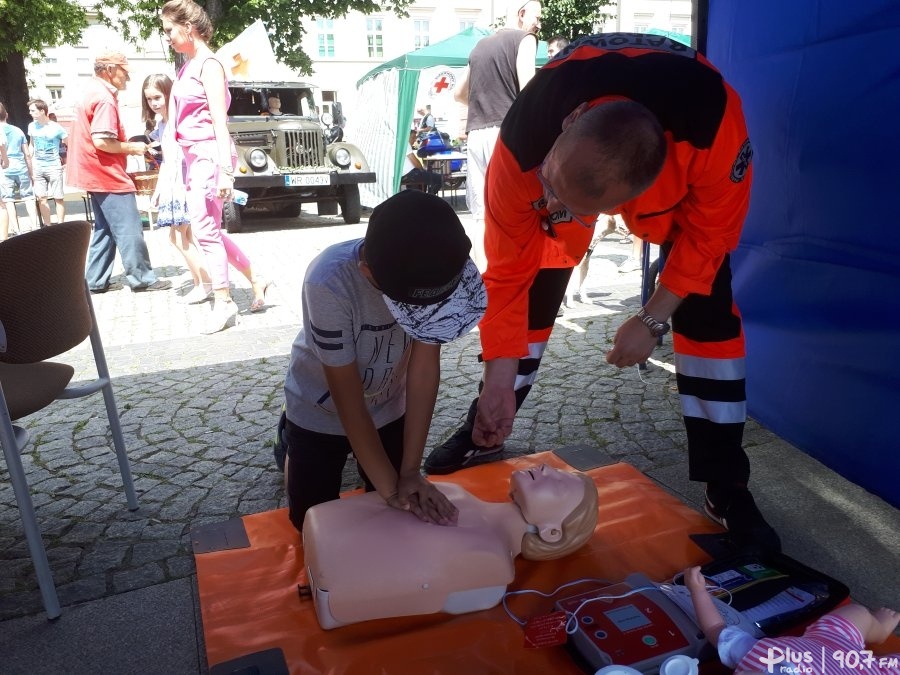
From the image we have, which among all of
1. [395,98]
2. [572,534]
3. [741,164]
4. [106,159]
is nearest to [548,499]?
[572,534]

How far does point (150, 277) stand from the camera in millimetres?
5938

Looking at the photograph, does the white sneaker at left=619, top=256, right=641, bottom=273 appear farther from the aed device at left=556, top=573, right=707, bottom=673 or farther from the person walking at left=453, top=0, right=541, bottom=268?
the aed device at left=556, top=573, right=707, bottom=673

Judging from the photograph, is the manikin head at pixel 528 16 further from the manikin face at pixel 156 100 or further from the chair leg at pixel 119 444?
the chair leg at pixel 119 444

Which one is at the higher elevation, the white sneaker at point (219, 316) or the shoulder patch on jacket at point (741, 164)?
the shoulder patch on jacket at point (741, 164)

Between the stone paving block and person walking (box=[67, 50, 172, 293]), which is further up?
person walking (box=[67, 50, 172, 293])

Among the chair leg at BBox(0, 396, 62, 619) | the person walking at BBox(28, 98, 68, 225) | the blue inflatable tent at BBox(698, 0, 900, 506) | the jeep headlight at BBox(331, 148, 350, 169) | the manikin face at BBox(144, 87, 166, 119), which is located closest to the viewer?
the chair leg at BBox(0, 396, 62, 619)

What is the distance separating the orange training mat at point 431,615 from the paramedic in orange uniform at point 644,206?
0.21m

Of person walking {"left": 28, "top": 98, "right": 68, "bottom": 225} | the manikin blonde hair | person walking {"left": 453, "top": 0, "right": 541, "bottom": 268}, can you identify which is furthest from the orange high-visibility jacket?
person walking {"left": 28, "top": 98, "right": 68, "bottom": 225}

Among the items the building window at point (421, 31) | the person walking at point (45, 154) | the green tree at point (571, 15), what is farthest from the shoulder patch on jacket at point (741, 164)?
the building window at point (421, 31)

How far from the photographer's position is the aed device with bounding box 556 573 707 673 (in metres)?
1.51

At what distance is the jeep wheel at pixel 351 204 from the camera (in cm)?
992

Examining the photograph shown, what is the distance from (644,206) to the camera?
1.85 meters

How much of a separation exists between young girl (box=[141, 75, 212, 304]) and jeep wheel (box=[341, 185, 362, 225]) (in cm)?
419

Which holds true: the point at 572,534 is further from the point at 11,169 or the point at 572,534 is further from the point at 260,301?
the point at 11,169
